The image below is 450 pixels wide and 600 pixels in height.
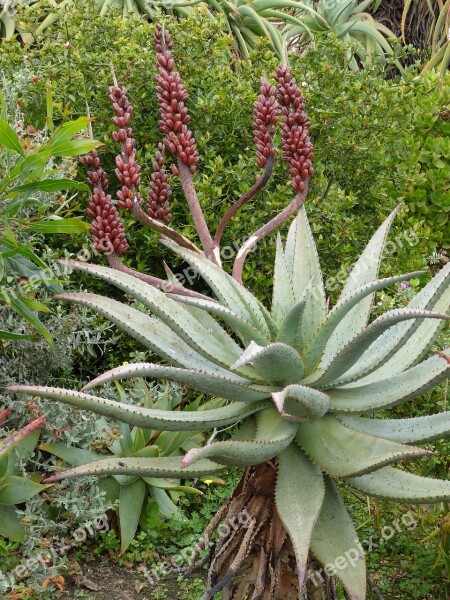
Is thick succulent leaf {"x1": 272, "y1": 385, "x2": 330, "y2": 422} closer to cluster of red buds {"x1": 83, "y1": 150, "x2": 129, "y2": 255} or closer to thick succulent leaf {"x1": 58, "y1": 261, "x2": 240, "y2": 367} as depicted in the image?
thick succulent leaf {"x1": 58, "y1": 261, "x2": 240, "y2": 367}

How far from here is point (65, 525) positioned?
11.7 ft

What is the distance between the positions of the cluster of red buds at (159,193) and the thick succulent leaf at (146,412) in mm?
1013

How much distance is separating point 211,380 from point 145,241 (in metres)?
2.19

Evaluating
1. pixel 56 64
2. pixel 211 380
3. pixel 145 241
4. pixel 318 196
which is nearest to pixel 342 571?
pixel 211 380

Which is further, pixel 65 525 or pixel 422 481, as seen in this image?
pixel 65 525

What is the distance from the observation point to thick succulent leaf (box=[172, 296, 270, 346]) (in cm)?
249

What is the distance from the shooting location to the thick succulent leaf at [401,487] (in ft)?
7.93

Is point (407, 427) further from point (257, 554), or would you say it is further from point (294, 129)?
point (294, 129)

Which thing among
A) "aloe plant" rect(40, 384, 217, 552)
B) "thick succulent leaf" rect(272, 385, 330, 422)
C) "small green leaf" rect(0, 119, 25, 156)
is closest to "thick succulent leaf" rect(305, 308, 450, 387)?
"thick succulent leaf" rect(272, 385, 330, 422)

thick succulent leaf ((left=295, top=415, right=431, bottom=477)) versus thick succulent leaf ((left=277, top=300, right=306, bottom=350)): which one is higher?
thick succulent leaf ((left=277, top=300, right=306, bottom=350))

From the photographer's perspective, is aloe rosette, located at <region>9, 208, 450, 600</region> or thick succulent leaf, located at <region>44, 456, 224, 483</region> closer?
aloe rosette, located at <region>9, 208, 450, 600</region>

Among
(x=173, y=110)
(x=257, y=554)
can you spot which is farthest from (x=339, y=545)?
(x=173, y=110)

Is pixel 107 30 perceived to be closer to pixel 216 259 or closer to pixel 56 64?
pixel 56 64

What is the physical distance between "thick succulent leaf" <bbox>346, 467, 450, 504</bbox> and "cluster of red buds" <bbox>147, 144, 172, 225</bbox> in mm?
1416
